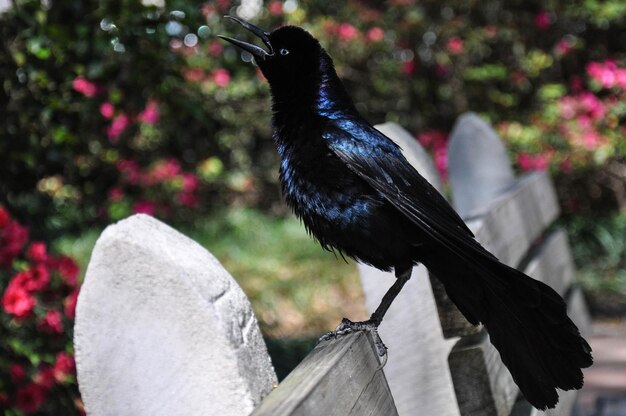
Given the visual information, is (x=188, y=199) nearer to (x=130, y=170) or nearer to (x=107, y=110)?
(x=130, y=170)

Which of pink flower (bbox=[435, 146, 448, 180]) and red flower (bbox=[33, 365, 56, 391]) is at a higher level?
red flower (bbox=[33, 365, 56, 391])

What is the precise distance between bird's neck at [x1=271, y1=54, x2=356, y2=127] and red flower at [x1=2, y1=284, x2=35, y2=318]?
3.22 ft

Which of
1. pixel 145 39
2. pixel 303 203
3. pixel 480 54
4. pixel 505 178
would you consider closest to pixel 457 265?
pixel 303 203

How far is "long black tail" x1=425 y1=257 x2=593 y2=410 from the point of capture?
1.44 meters

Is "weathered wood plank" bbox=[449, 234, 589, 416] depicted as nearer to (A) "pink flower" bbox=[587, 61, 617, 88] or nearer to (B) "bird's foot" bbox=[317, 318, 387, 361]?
(B) "bird's foot" bbox=[317, 318, 387, 361]

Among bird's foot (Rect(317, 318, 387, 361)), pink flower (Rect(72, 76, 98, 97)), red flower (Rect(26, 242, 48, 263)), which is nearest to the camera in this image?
bird's foot (Rect(317, 318, 387, 361))

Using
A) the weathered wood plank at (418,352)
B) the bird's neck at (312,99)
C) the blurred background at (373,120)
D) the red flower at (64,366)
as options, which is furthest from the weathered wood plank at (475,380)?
the blurred background at (373,120)

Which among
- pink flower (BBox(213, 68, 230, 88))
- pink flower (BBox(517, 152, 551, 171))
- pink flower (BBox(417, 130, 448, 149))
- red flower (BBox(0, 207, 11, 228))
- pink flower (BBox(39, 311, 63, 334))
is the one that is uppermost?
red flower (BBox(0, 207, 11, 228))

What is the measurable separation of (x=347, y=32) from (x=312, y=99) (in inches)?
196

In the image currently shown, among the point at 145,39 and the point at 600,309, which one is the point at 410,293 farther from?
the point at 600,309

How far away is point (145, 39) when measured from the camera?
2648 millimetres

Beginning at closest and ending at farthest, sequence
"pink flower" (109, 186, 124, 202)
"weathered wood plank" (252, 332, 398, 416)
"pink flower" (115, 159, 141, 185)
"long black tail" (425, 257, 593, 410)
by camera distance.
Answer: "weathered wood plank" (252, 332, 398, 416) < "long black tail" (425, 257, 593, 410) < "pink flower" (109, 186, 124, 202) < "pink flower" (115, 159, 141, 185)

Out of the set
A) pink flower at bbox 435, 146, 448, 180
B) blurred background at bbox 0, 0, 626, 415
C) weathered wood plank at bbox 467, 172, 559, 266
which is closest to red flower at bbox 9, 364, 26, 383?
blurred background at bbox 0, 0, 626, 415

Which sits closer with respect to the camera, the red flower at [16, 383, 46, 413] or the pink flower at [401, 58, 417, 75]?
the red flower at [16, 383, 46, 413]
